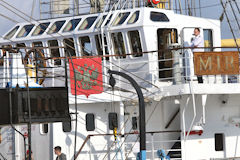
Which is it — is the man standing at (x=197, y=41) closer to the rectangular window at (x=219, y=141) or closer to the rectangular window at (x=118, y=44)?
the rectangular window at (x=219, y=141)

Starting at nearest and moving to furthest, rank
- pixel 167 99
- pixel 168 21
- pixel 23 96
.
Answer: pixel 23 96, pixel 167 99, pixel 168 21

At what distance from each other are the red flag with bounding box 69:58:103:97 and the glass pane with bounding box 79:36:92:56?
1923 mm

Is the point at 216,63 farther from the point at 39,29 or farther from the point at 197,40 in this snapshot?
the point at 39,29

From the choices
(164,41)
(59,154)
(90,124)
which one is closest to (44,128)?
(90,124)

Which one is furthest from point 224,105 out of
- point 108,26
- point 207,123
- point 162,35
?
point 108,26

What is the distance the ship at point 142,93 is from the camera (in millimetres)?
16406

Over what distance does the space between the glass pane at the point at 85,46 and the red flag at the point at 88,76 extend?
1923mm

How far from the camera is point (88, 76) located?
17500 millimetres

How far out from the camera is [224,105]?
56.4ft

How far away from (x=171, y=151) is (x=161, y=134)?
23.9 inches

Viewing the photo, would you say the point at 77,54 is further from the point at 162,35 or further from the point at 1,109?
the point at 1,109

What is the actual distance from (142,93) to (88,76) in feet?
8.58

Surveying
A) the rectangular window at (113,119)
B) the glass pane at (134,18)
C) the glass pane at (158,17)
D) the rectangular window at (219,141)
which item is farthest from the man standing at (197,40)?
the rectangular window at (113,119)

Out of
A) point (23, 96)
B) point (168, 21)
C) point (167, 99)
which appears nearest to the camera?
point (23, 96)
